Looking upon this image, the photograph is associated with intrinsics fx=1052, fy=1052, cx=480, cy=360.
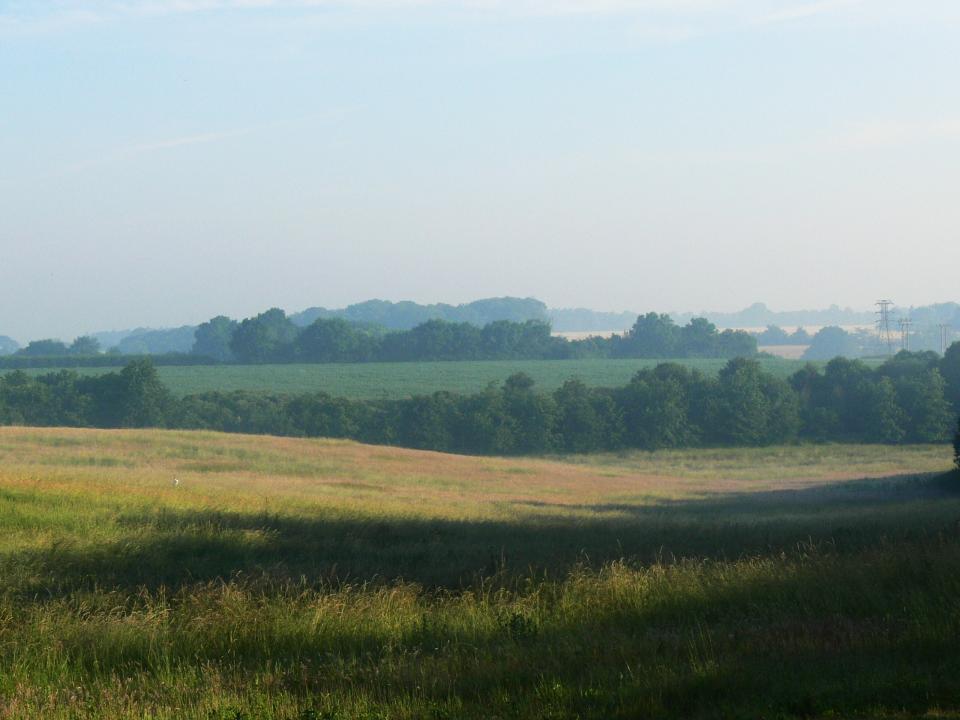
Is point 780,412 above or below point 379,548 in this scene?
below

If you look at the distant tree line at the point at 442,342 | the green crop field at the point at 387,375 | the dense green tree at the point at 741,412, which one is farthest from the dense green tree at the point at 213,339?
the dense green tree at the point at 741,412

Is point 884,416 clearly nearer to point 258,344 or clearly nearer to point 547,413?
point 547,413

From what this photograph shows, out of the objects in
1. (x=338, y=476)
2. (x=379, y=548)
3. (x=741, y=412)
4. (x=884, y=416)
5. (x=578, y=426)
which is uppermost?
(x=379, y=548)

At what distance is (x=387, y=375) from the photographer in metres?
129

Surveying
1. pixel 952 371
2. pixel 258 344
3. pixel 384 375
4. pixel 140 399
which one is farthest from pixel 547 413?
pixel 258 344

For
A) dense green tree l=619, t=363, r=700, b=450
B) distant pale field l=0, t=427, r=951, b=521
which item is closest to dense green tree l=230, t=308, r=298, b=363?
dense green tree l=619, t=363, r=700, b=450

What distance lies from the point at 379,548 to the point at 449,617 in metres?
7.66

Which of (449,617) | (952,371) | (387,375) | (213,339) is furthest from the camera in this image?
(213,339)

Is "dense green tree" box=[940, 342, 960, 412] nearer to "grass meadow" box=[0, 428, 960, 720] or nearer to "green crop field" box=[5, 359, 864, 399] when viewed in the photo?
"green crop field" box=[5, 359, 864, 399]

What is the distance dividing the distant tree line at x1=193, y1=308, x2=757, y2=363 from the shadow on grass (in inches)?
5143

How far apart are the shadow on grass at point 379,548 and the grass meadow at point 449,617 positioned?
2.8 inches

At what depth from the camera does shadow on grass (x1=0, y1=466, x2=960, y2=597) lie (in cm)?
1338

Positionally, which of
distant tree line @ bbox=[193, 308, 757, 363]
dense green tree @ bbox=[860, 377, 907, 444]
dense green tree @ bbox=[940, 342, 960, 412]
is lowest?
dense green tree @ bbox=[860, 377, 907, 444]

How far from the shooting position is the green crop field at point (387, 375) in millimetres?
115000
